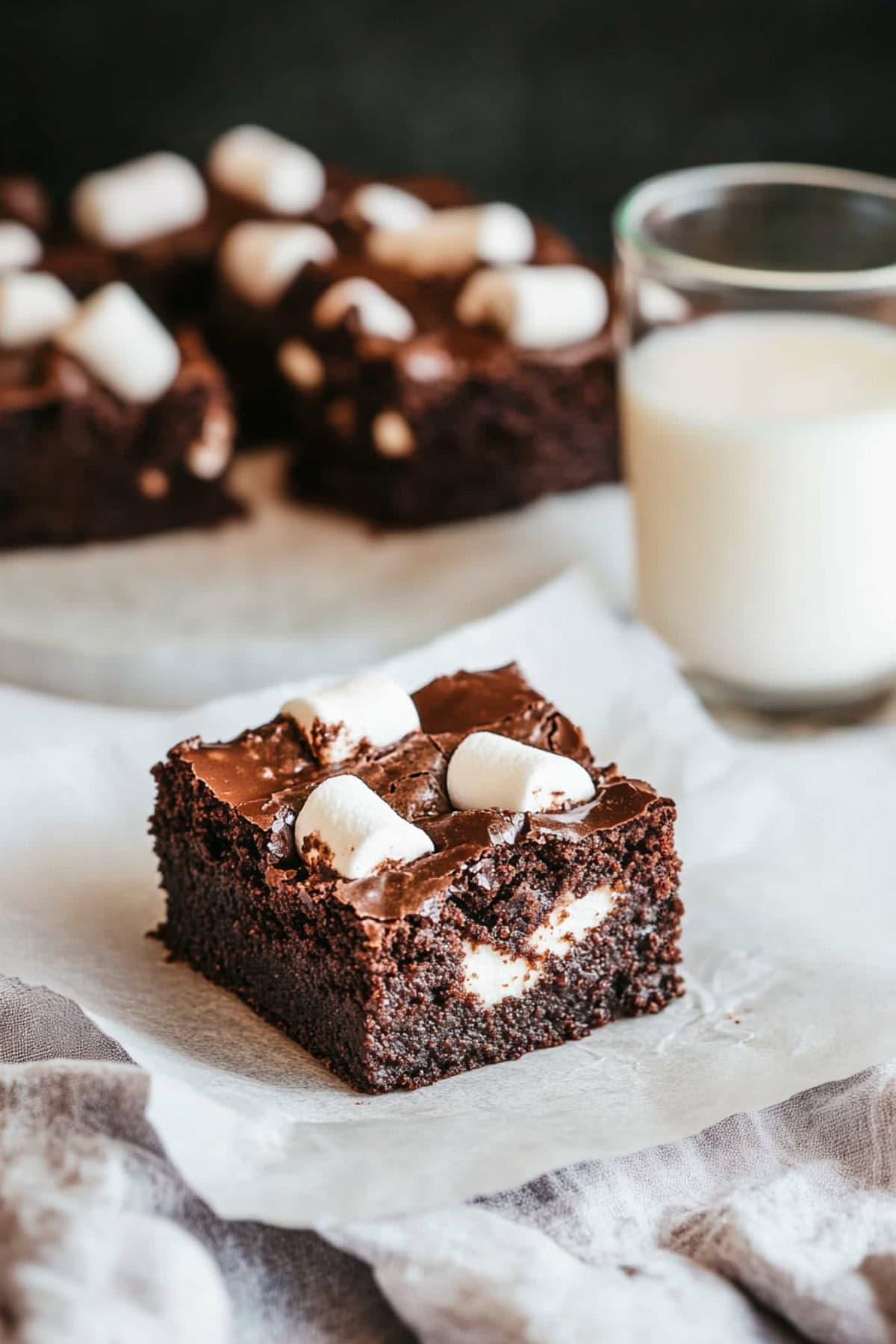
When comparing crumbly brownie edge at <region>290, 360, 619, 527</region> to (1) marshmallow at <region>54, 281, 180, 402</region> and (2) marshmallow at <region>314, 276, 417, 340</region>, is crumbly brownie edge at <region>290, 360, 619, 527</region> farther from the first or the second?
(1) marshmallow at <region>54, 281, 180, 402</region>

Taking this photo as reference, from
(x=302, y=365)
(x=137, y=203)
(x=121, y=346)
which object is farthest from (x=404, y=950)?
(x=137, y=203)

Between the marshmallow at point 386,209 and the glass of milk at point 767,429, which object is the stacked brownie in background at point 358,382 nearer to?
the marshmallow at point 386,209

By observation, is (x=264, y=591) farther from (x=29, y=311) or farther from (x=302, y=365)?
(x=29, y=311)

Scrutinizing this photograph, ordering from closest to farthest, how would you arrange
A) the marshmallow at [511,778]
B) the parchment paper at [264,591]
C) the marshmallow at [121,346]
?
1. the marshmallow at [511,778]
2. the parchment paper at [264,591]
3. the marshmallow at [121,346]

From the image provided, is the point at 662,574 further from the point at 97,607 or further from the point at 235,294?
the point at 235,294

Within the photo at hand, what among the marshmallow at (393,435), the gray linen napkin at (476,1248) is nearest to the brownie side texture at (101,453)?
the marshmallow at (393,435)

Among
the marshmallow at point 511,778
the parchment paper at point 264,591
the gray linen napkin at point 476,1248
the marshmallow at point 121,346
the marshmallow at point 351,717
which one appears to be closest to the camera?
the gray linen napkin at point 476,1248

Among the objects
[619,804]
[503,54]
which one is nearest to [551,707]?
[619,804]

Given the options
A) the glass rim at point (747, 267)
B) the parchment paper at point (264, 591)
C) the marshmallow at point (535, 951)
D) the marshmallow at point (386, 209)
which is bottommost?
the parchment paper at point (264, 591)
